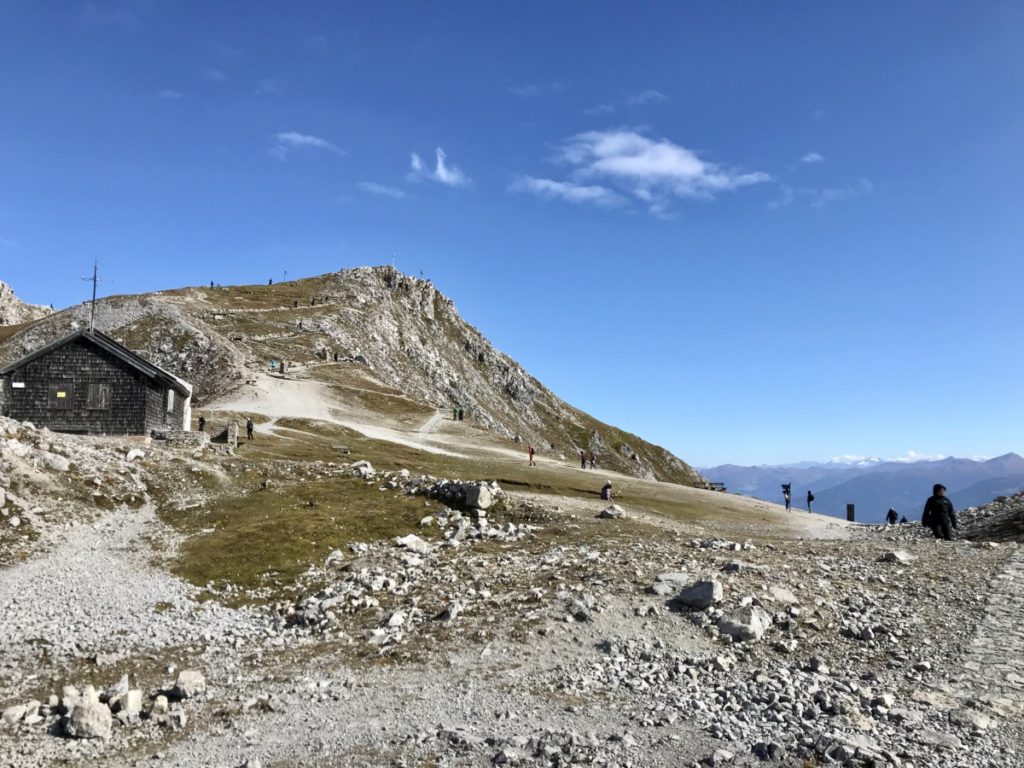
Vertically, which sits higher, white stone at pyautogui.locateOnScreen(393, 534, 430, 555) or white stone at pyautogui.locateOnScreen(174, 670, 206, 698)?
white stone at pyautogui.locateOnScreen(393, 534, 430, 555)

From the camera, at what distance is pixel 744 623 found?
16969mm

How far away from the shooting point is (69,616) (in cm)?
1983

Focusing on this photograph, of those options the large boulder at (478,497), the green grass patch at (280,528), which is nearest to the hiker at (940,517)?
the large boulder at (478,497)

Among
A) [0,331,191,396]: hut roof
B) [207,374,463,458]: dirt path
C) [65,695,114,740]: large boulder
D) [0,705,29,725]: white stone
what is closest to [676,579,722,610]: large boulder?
[65,695,114,740]: large boulder

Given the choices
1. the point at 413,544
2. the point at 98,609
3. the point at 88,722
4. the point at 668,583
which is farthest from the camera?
the point at 413,544

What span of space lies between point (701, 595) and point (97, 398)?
50.0 meters

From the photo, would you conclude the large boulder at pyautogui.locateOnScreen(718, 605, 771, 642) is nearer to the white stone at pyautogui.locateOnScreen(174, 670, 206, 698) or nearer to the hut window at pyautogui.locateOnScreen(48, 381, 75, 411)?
the white stone at pyautogui.locateOnScreen(174, 670, 206, 698)

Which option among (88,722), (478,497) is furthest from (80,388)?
(88,722)

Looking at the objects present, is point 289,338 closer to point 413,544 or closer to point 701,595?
point 413,544

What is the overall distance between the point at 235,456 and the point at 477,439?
52.6 m

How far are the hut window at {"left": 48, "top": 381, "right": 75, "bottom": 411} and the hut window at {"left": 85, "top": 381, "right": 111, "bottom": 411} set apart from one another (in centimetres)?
140

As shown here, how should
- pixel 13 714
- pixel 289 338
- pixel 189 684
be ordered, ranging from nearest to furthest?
pixel 13 714, pixel 189 684, pixel 289 338

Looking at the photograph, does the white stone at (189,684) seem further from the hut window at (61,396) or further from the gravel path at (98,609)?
the hut window at (61,396)

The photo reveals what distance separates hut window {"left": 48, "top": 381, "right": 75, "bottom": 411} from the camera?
168 feet
